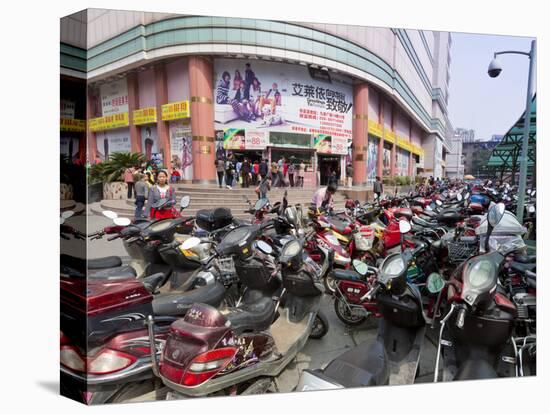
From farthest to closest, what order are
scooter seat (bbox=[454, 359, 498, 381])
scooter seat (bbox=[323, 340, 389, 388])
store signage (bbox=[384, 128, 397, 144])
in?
1. store signage (bbox=[384, 128, 397, 144])
2. scooter seat (bbox=[454, 359, 498, 381])
3. scooter seat (bbox=[323, 340, 389, 388])

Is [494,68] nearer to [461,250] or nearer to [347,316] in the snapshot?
[461,250]

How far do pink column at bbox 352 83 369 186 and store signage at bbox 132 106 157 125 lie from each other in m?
2.33

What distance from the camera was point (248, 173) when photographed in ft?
13.1

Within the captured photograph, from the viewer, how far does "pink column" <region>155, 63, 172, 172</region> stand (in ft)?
11.1

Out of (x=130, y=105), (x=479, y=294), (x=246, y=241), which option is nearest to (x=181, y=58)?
(x=130, y=105)

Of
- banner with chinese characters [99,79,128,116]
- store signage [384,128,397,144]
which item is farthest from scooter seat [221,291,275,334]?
store signage [384,128,397,144]

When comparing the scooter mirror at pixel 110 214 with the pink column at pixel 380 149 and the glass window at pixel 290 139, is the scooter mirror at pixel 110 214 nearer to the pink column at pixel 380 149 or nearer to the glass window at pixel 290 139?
the glass window at pixel 290 139

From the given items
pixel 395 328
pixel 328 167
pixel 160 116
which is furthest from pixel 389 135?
pixel 160 116

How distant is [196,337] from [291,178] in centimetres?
256

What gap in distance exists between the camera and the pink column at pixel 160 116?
3.37m

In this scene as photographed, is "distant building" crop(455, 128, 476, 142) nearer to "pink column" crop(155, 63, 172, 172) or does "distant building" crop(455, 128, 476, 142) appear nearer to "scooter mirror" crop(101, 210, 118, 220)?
"pink column" crop(155, 63, 172, 172)

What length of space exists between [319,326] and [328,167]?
76.0 inches

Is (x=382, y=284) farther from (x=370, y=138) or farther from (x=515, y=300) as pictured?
(x=370, y=138)

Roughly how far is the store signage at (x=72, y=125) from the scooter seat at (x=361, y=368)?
2.44m
